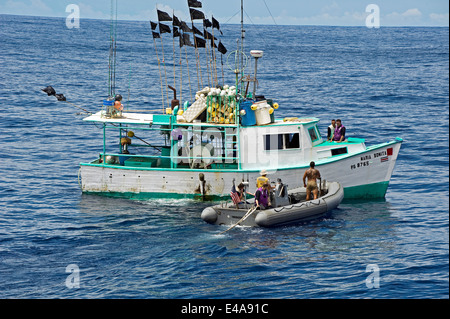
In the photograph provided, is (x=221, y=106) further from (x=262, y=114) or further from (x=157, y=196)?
(x=157, y=196)

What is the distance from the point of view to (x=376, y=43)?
144500 millimetres

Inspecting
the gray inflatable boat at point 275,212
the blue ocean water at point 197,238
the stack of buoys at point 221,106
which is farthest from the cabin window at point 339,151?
the stack of buoys at point 221,106

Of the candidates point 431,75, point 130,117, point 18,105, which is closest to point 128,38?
point 431,75

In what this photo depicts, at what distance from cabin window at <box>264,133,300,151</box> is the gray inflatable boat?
295cm

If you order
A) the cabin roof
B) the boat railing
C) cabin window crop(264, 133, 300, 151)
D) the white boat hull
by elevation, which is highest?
the cabin roof

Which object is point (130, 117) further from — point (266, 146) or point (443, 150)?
point (443, 150)

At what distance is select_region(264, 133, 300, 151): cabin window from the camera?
30.5 metres

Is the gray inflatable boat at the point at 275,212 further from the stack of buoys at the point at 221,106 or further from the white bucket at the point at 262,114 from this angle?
the stack of buoys at the point at 221,106

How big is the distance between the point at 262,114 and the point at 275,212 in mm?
5549

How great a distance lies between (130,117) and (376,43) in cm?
11986

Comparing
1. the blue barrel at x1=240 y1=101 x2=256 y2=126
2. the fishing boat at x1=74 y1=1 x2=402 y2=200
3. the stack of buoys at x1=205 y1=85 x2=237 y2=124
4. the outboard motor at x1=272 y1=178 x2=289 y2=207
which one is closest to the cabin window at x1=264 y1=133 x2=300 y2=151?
the fishing boat at x1=74 y1=1 x2=402 y2=200

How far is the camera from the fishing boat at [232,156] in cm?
3031

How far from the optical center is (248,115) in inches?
1202

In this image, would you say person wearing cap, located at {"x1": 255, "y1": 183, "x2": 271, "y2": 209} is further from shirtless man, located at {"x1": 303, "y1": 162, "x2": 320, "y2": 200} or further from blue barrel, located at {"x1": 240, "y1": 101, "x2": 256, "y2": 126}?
blue barrel, located at {"x1": 240, "y1": 101, "x2": 256, "y2": 126}
